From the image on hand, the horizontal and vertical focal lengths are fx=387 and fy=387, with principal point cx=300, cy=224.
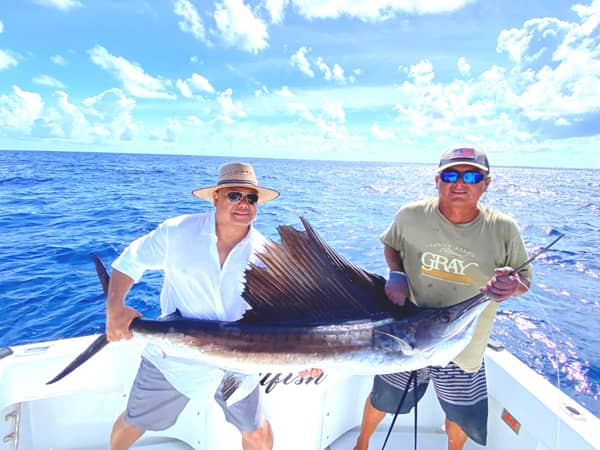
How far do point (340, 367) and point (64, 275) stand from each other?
4926 millimetres

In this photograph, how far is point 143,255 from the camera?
4.85 ft

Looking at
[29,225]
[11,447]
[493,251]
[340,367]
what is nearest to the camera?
[340,367]

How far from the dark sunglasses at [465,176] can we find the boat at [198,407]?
1.00 m

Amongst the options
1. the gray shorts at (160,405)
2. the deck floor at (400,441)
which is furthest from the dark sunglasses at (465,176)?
the deck floor at (400,441)

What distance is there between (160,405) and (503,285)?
1.41 meters

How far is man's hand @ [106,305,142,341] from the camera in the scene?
1315 millimetres

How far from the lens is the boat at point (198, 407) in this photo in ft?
5.63

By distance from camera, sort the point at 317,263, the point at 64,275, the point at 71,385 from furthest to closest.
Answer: the point at 64,275, the point at 71,385, the point at 317,263

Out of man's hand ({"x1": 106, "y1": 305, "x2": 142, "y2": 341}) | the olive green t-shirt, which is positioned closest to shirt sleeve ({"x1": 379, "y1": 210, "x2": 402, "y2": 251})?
the olive green t-shirt

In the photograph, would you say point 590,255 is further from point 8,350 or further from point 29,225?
point 29,225

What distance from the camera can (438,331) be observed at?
1220 millimetres

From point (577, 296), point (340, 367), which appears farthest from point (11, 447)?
point (577, 296)

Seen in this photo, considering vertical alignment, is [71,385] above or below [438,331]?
below

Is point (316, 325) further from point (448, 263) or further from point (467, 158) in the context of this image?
point (467, 158)
